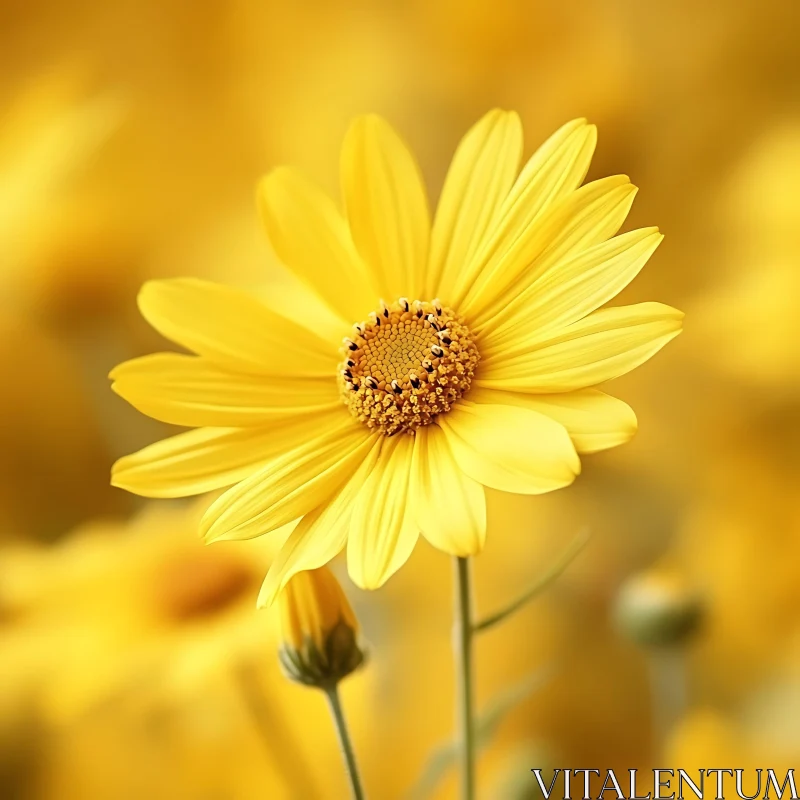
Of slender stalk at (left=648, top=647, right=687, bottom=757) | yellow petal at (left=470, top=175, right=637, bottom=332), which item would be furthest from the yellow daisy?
slender stalk at (left=648, top=647, right=687, bottom=757)

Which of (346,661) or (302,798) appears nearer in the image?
(346,661)

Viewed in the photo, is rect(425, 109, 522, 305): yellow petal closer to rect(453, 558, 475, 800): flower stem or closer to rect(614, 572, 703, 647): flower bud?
rect(453, 558, 475, 800): flower stem

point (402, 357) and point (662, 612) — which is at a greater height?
point (402, 357)

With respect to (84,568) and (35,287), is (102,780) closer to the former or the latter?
(84,568)

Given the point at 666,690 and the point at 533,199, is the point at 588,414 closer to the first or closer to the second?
the point at 533,199

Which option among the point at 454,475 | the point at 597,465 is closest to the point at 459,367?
the point at 454,475

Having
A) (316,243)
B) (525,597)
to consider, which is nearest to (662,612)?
(525,597)
